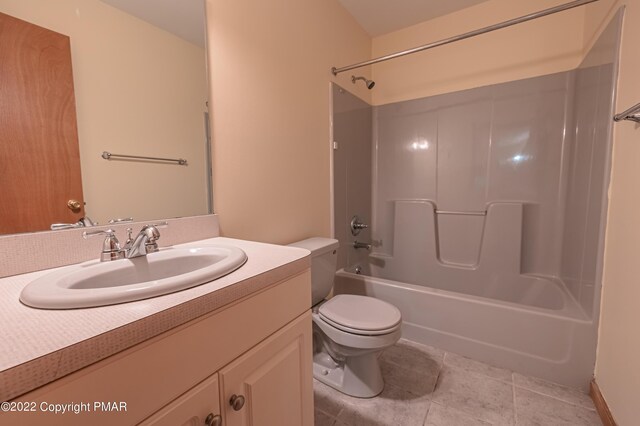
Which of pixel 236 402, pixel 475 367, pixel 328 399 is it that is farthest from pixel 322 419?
pixel 475 367

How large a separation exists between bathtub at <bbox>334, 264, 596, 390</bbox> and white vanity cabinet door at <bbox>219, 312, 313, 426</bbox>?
3.49 feet

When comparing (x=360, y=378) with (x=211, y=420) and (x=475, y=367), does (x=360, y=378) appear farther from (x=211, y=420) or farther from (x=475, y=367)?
(x=211, y=420)

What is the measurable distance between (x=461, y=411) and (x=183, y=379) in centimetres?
132

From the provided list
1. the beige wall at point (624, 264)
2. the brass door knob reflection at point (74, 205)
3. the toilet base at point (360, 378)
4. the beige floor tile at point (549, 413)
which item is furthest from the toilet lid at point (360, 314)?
the brass door knob reflection at point (74, 205)

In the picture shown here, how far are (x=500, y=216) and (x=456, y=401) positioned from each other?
1.28 m

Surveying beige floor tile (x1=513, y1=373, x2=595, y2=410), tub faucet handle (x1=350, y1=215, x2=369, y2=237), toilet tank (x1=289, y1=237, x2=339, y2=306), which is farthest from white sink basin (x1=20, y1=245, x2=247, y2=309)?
beige floor tile (x1=513, y1=373, x2=595, y2=410)

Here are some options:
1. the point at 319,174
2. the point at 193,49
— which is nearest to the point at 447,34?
the point at 319,174

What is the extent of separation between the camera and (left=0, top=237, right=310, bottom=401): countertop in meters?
0.34

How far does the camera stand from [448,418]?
1210 mm

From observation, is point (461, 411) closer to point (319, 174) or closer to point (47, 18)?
point (319, 174)

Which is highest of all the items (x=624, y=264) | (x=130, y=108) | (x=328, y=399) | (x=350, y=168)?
(x=130, y=108)

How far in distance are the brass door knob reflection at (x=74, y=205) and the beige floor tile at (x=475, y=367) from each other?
1.88m

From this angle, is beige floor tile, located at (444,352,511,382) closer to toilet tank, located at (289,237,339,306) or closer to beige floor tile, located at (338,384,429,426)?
beige floor tile, located at (338,384,429,426)

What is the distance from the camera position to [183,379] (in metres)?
0.52
